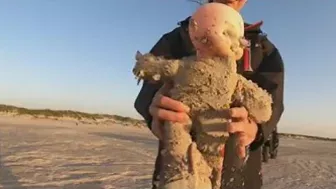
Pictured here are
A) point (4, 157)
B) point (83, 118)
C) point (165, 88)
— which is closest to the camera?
point (165, 88)

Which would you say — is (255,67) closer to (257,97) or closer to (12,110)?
(257,97)

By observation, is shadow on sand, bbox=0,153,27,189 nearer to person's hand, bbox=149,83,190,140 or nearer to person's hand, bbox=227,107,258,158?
person's hand, bbox=149,83,190,140

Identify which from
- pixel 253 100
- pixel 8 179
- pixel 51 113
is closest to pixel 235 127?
pixel 253 100

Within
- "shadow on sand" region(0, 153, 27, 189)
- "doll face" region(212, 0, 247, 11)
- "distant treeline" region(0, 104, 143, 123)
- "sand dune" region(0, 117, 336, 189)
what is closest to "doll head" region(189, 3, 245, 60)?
"doll face" region(212, 0, 247, 11)

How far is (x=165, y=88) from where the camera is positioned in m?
2.07

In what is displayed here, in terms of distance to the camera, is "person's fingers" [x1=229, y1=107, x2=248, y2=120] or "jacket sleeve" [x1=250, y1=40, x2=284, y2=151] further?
"jacket sleeve" [x1=250, y1=40, x2=284, y2=151]

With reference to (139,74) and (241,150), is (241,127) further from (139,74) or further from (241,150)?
(139,74)

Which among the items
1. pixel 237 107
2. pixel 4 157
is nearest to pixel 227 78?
pixel 237 107

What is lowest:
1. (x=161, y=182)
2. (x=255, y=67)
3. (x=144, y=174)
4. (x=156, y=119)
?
(x=144, y=174)

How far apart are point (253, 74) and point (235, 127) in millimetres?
716

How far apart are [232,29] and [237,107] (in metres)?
0.31

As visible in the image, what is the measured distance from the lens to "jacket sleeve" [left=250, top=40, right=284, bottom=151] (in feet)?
7.51

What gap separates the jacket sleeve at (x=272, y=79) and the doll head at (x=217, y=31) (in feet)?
1.36

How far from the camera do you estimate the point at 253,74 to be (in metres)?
2.57
